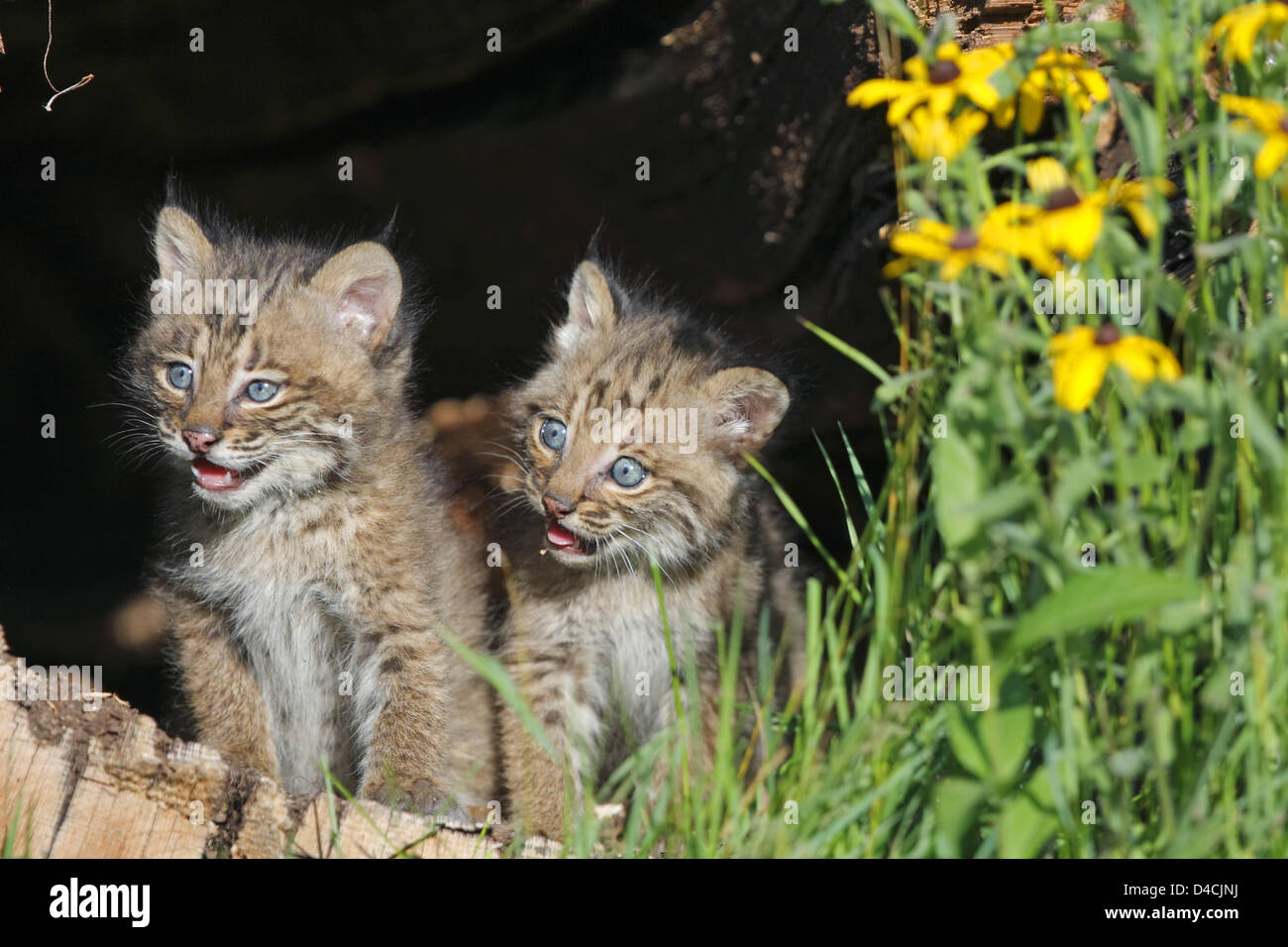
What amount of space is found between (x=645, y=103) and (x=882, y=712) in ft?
15.5

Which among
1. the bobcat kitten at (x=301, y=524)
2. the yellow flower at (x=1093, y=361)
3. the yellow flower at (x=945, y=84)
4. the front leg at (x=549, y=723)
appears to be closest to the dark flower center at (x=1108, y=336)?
the yellow flower at (x=1093, y=361)

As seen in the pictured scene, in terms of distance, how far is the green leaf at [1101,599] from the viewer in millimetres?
2436

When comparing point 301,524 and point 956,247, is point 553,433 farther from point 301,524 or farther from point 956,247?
point 956,247

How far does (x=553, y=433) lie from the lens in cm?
464

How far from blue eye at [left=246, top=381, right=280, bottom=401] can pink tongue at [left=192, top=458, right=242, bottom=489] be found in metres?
0.26

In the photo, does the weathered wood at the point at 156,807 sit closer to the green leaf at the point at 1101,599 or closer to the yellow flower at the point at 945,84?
the green leaf at the point at 1101,599

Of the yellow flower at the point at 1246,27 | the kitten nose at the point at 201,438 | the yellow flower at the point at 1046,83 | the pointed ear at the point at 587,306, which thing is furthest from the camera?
the pointed ear at the point at 587,306

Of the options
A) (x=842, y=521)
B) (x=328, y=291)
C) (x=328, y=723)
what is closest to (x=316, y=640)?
(x=328, y=723)

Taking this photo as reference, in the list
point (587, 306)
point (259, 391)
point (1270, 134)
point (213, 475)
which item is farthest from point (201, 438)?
point (1270, 134)

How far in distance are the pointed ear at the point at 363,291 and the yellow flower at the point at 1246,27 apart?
2720 millimetres

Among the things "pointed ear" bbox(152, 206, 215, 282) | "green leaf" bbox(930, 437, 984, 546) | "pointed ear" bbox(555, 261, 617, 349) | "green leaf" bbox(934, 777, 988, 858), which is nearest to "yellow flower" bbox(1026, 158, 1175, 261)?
"green leaf" bbox(930, 437, 984, 546)

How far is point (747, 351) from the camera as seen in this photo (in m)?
5.02

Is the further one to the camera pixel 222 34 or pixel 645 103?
pixel 645 103
